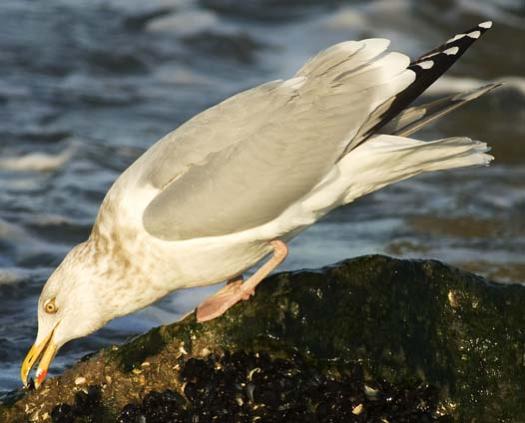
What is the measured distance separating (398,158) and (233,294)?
0.96 meters

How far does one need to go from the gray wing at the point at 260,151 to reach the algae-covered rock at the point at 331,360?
39 centimetres

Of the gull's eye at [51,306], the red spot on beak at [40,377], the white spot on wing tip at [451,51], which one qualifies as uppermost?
the white spot on wing tip at [451,51]

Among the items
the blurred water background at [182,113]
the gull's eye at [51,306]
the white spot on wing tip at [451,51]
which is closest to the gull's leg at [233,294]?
the gull's eye at [51,306]

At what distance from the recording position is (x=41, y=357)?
531 cm

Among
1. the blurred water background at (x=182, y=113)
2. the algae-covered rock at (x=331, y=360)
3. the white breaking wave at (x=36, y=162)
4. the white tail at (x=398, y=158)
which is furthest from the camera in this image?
the white breaking wave at (x=36, y=162)

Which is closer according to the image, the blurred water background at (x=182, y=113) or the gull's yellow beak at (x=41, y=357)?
the gull's yellow beak at (x=41, y=357)

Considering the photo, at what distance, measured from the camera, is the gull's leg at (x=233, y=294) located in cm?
497

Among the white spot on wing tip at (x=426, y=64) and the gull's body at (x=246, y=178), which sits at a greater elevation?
the white spot on wing tip at (x=426, y=64)

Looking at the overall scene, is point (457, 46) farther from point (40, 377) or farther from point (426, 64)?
point (40, 377)

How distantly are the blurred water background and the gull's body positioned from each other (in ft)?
3.03

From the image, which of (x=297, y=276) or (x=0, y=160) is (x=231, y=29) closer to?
(x=0, y=160)

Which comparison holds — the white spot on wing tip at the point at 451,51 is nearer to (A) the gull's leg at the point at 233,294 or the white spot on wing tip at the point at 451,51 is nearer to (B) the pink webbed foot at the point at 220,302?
(A) the gull's leg at the point at 233,294

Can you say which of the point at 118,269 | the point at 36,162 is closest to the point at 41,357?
the point at 118,269

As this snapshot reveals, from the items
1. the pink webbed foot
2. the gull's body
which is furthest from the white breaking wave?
the pink webbed foot
